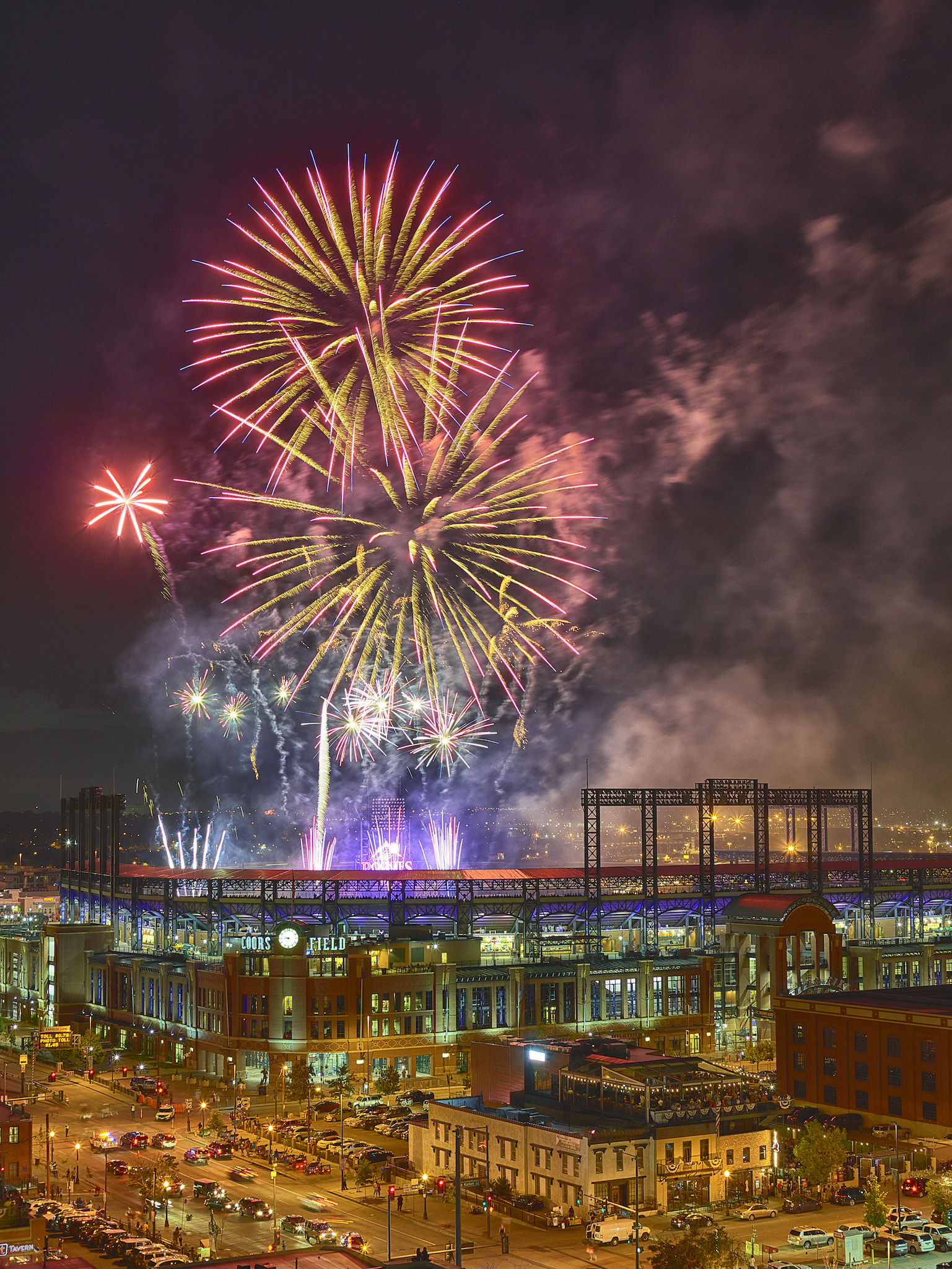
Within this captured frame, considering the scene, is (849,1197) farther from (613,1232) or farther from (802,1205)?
(613,1232)

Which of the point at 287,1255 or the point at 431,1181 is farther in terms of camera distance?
the point at 431,1181

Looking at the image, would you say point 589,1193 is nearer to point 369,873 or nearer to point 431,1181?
point 431,1181

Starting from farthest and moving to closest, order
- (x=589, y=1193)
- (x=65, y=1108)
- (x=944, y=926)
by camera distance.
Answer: (x=944, y=926), (x=65, y=1108), (x=589, y=1193)

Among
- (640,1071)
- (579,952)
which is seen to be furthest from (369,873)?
(640,1071)

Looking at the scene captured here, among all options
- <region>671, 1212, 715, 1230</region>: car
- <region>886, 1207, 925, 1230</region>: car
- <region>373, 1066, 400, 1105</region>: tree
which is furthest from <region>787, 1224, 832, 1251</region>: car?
<region>373, 1066, 400, 1105</region>: tree

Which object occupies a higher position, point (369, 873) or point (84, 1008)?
point (369, 873)

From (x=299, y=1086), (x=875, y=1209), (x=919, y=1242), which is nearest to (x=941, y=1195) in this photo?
(x=919, y=1242)

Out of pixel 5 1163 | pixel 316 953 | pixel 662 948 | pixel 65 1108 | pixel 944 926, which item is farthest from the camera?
pixel 944 926
